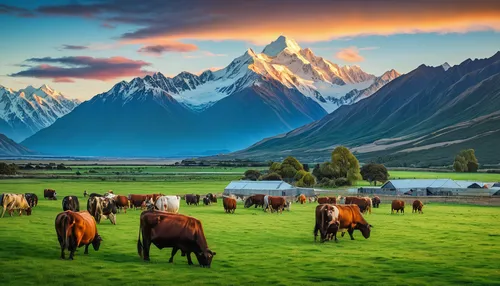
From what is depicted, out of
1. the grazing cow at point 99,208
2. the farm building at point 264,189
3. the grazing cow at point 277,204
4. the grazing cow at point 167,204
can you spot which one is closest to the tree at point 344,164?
the farm building at point 264,189

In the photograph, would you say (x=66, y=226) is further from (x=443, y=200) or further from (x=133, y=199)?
(x=443, y=200)

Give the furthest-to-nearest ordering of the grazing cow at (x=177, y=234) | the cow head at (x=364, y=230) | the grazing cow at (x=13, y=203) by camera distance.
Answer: the grazing cow at (x=13, y=203) < the cow head at (x=364, y=230) < the grazing cow at (x=177, y=234)

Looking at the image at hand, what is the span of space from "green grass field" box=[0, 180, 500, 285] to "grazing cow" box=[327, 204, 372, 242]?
0.79 meters

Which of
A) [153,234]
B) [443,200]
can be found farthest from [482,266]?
[443,200]

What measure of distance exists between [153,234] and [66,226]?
3.70 m

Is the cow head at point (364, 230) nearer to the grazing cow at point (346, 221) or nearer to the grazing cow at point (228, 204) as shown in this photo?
the grazing cow at point (346, 221)

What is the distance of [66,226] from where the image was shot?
28.5 m

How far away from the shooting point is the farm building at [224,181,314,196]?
363ft

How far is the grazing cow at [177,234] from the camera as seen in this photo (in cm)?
2853

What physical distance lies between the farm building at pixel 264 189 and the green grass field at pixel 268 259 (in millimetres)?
63815

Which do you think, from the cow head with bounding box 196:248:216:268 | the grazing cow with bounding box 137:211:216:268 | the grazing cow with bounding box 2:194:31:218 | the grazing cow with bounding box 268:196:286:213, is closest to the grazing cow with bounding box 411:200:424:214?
the grazing cow with bounding box 268:196:286:213

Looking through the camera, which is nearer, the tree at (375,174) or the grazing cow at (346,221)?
the grazing cow at (346,221)

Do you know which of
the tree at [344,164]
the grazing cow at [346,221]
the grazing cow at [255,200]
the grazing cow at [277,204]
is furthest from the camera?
the tree at [344,164]

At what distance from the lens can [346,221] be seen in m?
39.2
